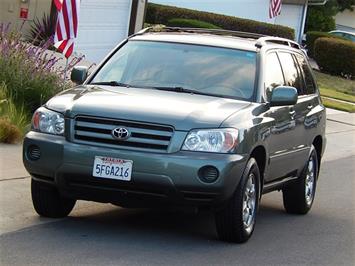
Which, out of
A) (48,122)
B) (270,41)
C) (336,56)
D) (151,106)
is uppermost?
(270,41)

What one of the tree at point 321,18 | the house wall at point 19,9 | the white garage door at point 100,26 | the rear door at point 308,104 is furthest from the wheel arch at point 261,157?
the tree at point 321,18

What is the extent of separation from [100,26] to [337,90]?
381 inches

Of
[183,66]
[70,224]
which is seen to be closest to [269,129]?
[183,66]

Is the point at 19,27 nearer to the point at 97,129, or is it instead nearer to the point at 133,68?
the point at 133,68

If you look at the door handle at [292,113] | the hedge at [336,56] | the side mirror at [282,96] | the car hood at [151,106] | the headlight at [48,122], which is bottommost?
the hedge at [336,56]

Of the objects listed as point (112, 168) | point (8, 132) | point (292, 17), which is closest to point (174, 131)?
point (112, 168)

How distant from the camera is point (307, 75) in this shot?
31.4 feet

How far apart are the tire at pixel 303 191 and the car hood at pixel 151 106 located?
1.83 metres

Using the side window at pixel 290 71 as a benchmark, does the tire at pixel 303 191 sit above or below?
below

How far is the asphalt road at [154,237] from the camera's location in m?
6.38

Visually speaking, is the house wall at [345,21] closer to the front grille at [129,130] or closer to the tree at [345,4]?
the tree at [345,4]

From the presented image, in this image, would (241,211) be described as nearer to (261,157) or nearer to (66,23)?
(261,157)

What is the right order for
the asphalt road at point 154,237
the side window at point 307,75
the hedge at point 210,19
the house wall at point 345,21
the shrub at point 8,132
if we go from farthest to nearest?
the house wall at point 345,21, the hedge at point 210,19, the shrub at point 8,132, the side window at point 307,75, the asphalt road at point 154,237

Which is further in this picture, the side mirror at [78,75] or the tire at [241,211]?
the side mirror at [78,75]
